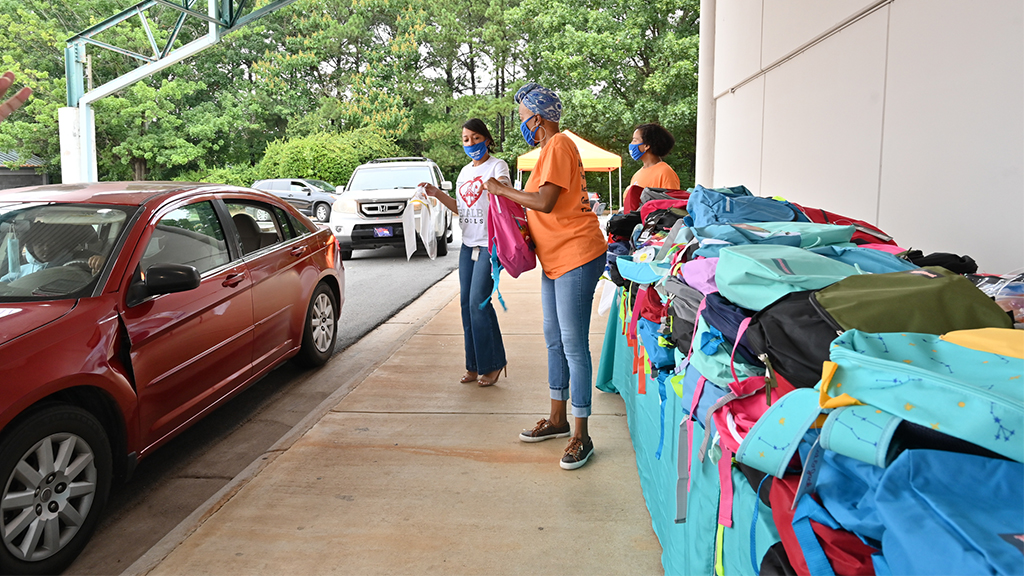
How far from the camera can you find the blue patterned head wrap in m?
3.60

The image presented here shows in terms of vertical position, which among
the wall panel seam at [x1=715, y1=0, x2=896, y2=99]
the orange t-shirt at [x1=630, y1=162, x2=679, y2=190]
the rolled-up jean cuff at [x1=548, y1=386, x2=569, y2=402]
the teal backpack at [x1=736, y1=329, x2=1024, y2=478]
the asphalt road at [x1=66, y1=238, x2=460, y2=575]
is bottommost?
the asphalt road at [x1=66, y1=238, x2=460, y2=575]

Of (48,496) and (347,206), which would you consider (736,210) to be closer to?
(48,496)

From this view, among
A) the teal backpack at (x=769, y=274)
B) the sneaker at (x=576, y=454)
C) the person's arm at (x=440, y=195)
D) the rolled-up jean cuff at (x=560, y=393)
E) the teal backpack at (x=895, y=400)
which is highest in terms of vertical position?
the person's arm at (x=440, y=195)

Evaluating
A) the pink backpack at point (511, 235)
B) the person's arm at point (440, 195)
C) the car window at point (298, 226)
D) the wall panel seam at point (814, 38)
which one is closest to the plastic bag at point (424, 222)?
the person's arm at point (440, 195)

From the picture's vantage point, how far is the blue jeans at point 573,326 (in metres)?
3.56

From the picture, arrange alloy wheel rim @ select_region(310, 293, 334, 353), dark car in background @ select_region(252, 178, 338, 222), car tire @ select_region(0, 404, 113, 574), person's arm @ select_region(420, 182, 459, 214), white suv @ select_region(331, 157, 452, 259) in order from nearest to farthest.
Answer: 1. car tire @ select_region(0, 404, 113, 574)
2. person's arm @ select_region(420, 182, 459, 214)
3. alloy wheel rim @ select_region(310, 293, 334, 353)
4. white suv @ select_region(331, 157, 452, 259)
5. dark car in background @ select_region(252, 178, 338, 222)

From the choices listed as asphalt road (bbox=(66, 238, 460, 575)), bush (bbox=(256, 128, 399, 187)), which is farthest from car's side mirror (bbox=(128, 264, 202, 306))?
bush (bbox=(256, 128, 399, 187))

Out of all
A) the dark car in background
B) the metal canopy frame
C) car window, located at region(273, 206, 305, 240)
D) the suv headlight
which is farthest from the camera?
the dark car in background

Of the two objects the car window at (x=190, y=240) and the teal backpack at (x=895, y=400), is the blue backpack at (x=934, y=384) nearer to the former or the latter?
the teal backpack at (x=895, y=400)

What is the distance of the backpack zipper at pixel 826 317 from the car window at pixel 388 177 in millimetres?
12963

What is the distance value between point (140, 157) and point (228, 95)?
5321 millimetres

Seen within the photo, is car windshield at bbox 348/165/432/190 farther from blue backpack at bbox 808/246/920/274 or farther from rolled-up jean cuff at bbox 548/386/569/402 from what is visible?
blue backpack at bbox 808/246/920/274

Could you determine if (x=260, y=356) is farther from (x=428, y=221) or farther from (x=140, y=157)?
(x=140, y=157)

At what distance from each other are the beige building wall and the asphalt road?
3.97 meters
